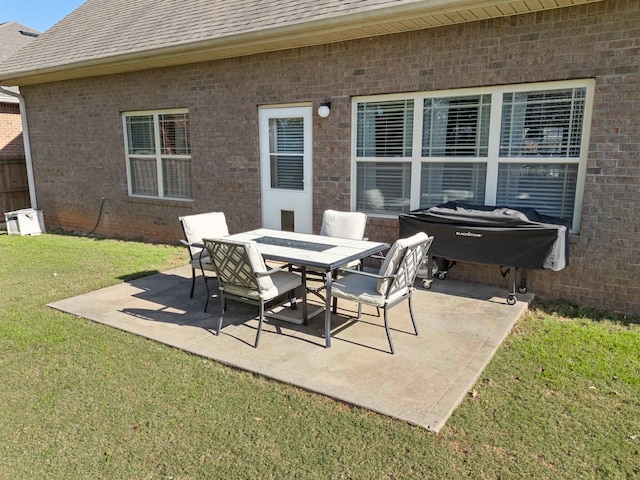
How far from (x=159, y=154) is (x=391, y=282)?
675 cm

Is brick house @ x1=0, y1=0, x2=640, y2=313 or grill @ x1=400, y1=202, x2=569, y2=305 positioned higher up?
brick house @ x1=0, y1=0, x2=640, y2=313

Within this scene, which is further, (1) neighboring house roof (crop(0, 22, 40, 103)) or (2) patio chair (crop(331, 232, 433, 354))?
(1) neighboring house roof (crop(0, 22, 40, 103))

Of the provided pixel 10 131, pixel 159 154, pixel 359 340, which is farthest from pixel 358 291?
pixel 10 131

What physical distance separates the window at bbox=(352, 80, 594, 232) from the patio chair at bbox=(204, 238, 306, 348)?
9.18 ft

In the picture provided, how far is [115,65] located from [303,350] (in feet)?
23.9

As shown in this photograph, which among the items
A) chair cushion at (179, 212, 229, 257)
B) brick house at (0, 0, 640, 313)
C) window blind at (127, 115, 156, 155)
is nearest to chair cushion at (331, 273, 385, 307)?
chair cushion at (179, 212, 229, 257)

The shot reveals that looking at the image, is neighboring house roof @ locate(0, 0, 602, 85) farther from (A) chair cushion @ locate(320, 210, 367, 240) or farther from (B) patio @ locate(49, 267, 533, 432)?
(B) patio @ locate(49, 267, 533, 432)

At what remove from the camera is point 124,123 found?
9734 mm

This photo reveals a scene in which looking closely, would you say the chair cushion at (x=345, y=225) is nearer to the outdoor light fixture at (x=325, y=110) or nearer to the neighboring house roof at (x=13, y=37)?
the outdoor light fixture at (x=325, y=110)

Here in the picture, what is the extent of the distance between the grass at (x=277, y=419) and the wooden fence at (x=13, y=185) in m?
9.37

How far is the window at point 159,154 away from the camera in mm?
9016

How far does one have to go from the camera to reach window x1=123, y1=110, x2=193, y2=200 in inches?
355

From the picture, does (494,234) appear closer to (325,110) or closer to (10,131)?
(325,110)

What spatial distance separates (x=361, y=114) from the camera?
22.6 feet
